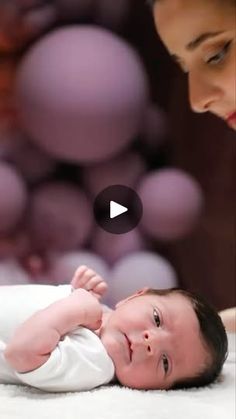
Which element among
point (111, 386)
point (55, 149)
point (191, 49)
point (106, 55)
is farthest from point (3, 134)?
point (111, 386)

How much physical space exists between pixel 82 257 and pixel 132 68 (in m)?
0.29

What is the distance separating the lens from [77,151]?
3.59 feet

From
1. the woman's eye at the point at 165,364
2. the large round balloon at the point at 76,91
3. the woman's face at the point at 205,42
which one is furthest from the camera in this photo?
the large round balloon at the point at 76,91

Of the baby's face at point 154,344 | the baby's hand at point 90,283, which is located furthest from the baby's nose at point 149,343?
the baby's hand at point 90,283

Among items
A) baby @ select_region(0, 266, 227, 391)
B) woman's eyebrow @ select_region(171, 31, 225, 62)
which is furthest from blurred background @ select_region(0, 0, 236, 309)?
baby @ select_region(0, 266, 227, 391)

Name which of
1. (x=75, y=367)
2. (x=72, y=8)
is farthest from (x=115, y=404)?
(x=72, y=8)

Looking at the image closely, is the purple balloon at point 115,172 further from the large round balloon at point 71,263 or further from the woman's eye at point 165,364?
the woman's eye at point 165,364

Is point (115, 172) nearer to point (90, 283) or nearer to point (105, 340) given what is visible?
point (90, 283)

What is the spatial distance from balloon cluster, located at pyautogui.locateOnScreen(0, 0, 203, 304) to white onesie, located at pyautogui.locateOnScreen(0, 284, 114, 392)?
0.82 feet

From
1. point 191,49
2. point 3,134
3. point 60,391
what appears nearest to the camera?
point 60,391

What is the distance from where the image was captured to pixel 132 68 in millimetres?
1107

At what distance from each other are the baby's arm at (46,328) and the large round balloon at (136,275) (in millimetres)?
277

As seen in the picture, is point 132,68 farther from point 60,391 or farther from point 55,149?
point 60,391

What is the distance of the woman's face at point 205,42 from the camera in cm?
97
